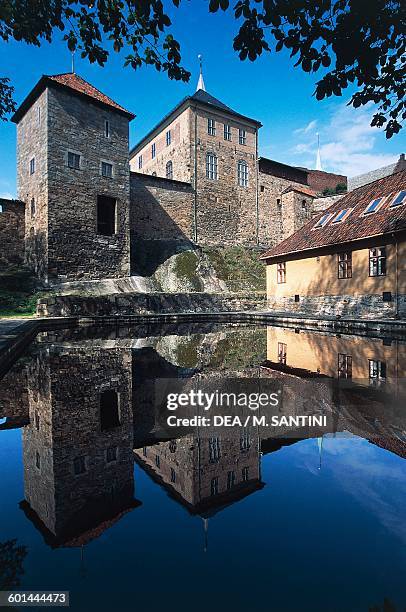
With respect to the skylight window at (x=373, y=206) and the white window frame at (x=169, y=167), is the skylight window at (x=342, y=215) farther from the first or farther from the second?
the white window frame at (x=169, y=167)

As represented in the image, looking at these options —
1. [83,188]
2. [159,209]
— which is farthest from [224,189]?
[83,188]

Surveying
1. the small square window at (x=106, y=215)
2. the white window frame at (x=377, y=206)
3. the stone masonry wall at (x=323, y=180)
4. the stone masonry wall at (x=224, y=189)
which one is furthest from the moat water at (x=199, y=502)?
the stone masonry wall at (x=323, y=180)

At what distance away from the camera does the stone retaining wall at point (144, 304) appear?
1546 cm

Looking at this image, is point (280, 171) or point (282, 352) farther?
point (280, 171)

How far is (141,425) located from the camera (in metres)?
3.54

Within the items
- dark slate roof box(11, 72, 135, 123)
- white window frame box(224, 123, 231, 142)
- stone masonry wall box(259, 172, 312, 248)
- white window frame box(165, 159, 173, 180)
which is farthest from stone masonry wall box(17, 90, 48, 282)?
stone masonry wall box(259, 172, 312, 248)

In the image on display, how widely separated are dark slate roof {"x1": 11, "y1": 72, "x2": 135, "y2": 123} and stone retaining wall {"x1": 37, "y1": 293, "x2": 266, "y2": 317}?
43.2 feet

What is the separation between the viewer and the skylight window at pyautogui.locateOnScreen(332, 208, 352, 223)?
17.9 metres

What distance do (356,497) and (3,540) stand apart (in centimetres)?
214

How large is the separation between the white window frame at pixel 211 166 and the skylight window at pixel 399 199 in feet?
64.1

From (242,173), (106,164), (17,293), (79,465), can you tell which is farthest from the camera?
(242,173)

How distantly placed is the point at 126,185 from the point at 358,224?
50.5ft

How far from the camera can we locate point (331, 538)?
1810 mm

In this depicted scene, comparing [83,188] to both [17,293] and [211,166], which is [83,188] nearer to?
[17,293]
